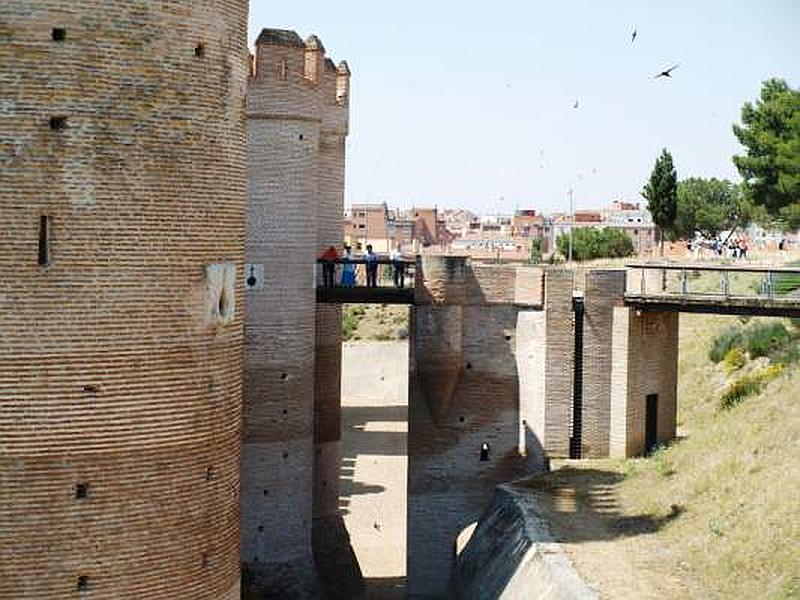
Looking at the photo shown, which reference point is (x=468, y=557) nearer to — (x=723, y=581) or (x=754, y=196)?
(x=723, y=581)

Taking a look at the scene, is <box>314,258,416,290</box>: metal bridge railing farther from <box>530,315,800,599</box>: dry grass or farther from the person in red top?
<box>530,315,800,599</box>: dry grass

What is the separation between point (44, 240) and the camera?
14156mm

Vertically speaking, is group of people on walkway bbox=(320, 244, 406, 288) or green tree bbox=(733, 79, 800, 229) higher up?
green tree bbox=(733, 79, 800, 229)

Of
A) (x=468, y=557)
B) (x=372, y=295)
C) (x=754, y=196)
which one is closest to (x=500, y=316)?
(x=372, y=295)

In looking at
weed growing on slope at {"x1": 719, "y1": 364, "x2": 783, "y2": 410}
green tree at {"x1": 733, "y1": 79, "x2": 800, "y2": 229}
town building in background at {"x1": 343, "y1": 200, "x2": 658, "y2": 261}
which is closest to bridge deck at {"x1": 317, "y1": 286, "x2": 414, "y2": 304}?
weed growing on slope at {"x1": 719, "y1": 364, "x2": 783, "y2": 410}

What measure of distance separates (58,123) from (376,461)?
27938 millimetres

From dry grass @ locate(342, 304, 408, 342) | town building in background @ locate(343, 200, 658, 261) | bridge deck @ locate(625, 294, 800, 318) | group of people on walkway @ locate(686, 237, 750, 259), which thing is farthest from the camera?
town building in background @ locate(343, 200, 658, 261)

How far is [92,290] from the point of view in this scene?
47.1 feet

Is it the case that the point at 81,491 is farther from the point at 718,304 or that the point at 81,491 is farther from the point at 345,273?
the point at 718,304

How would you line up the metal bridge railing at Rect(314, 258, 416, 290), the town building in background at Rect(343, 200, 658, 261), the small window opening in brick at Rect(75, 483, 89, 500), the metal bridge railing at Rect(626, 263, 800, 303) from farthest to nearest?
1. the town building in background at Rect(343, 200, 658, 261)
2. the metal bridge railing at Rect(314, 258, 416, 290)
3. the metal bridge railing at Rect(626, 263, 800, 303)
4. the small window opening in brick at Rect(75, 483, 89, 500)

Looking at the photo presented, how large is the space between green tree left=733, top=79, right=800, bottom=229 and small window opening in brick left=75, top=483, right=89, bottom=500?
36916 millimetres

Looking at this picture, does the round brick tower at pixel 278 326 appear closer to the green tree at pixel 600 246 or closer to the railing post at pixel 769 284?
the railing post at pixel 769 284

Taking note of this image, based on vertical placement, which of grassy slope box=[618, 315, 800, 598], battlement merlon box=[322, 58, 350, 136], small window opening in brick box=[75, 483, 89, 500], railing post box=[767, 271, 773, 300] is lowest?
grassy slope box=[618, 315, 800, 598]

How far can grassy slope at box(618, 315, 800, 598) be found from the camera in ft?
55.2
